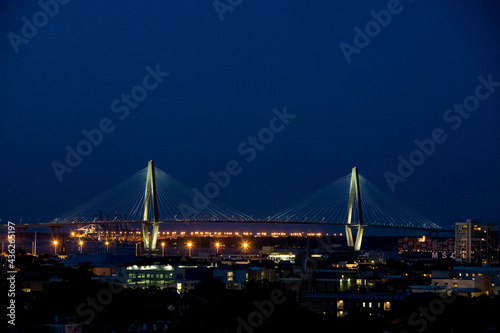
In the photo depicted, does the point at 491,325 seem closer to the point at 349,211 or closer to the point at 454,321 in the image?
the point at 454,321

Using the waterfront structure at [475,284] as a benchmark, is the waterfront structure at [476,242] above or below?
above

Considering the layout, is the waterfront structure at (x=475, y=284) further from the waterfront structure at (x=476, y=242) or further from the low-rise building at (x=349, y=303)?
the waterfront structure at (x=476, y=242)

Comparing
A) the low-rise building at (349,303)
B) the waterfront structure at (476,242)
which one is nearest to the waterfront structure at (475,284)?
the low-rise building at (349,303)

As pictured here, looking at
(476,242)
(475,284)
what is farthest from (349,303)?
(476,242)

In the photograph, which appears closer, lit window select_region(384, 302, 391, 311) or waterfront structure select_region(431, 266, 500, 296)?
lit window select_region(384, 302, 391, 311)

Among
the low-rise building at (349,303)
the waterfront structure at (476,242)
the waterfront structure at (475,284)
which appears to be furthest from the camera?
the waterfront structure at (476,242)

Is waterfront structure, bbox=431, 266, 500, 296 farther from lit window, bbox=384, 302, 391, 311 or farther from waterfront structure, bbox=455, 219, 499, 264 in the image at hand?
waterfront structure, bbox=455, 219, 499, 264

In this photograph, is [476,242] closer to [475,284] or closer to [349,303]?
[475,284]

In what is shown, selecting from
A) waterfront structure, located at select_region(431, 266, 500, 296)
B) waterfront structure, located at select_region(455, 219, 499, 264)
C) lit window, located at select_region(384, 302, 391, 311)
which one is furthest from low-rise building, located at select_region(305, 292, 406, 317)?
waterfront structure, located at select_region(455, 219, 499, 264)

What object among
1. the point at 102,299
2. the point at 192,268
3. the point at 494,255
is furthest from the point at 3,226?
the point at 102,299

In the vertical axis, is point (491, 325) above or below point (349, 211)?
below

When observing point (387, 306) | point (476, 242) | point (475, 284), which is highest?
point (476, 242)
